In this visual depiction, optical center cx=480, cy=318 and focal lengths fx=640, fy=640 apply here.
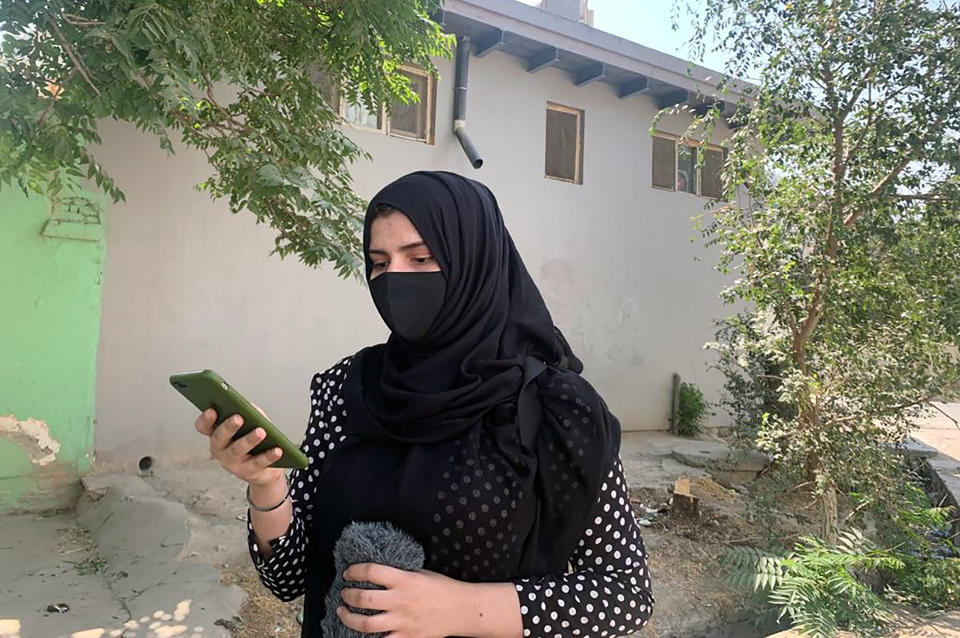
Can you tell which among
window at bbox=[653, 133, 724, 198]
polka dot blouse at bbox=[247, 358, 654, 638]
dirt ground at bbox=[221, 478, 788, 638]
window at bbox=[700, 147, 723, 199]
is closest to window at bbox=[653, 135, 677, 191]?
window at bbox=[653, 133, 724, 198]

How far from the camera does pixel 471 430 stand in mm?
1081

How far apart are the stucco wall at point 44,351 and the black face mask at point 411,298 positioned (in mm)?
4341

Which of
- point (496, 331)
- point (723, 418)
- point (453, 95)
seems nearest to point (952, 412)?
point (723, 418)

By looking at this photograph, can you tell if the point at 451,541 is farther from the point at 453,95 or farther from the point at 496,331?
A: the point at 453,95

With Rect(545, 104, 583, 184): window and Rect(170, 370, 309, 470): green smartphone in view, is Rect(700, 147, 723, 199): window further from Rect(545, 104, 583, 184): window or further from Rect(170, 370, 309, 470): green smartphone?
Rect(170, 370, 309, 470): green smartphone

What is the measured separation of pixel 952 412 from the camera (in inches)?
457

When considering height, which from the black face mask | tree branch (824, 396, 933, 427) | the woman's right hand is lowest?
tree branch (824, 396, 933, 427)

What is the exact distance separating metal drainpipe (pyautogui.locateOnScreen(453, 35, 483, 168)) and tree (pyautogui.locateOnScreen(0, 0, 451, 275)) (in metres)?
1.94

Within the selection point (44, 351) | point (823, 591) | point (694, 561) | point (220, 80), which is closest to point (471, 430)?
point (823, 591)

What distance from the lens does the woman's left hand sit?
92cm

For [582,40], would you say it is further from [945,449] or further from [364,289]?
[945,449]

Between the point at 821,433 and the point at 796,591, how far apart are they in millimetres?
1191

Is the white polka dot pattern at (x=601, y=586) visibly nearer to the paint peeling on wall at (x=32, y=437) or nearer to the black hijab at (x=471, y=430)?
the black hijab at (x=471, y=430)

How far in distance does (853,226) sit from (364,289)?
3.97 m
